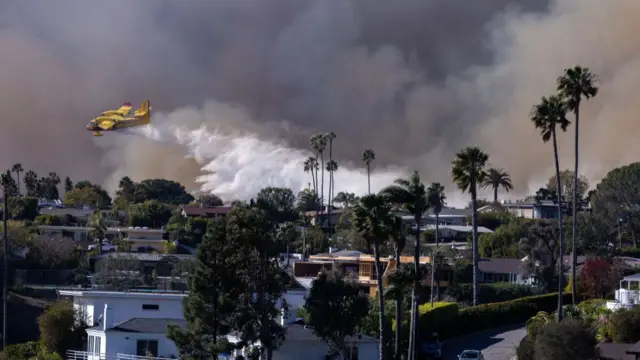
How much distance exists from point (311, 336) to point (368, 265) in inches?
1547

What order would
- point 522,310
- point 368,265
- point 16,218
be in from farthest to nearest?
point 16,218
point 368,265
point 522,310

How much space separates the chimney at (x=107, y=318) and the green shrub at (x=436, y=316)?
16508 millimetres

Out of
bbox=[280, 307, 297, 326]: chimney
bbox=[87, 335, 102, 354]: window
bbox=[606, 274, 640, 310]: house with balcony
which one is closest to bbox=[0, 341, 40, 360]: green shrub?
bbox=[87, 335, 102, 354]: window

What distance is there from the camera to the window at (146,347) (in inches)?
2598

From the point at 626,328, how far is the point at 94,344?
26678 mm

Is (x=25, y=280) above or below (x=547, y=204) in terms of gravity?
below

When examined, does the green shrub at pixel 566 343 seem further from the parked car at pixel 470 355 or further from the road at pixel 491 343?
the road at pixel 491 343

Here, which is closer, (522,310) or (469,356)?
(469,356)

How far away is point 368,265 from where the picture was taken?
10231cm

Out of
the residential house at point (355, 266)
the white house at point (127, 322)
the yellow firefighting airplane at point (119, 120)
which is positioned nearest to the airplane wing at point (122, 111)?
the yellow firefighting airplane at point (119, 120)

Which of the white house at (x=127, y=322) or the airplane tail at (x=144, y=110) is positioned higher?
the airplane tail at (x=144, y=110)

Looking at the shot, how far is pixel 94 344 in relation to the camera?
6812 cm

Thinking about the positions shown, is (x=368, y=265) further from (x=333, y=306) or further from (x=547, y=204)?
(x=547, y=204)

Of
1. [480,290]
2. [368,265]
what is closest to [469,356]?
[480,290]
